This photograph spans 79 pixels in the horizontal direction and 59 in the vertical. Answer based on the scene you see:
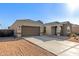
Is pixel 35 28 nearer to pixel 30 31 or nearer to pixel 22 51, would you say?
pixel 30 31

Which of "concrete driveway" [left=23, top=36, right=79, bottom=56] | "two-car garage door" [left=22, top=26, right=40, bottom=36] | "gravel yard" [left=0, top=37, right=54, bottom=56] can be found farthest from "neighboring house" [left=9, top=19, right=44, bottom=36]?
"gravel yard" [left=0, top=37, right=54, bottom=56]

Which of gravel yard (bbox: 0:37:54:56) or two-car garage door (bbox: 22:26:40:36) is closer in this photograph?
gravel yard (bbox: 0:37:54:56)

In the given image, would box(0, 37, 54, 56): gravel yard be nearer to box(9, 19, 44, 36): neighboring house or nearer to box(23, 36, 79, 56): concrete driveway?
box(23, 36, 79, 56): concrete driveway

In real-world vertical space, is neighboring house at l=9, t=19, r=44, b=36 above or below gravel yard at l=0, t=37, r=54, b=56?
above

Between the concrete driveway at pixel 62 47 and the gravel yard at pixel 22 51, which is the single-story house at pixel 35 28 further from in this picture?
the gravel yard at pixel 22 51

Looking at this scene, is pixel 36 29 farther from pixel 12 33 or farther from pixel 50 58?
pixel 50 58

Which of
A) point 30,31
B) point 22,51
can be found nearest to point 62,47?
point 22,51

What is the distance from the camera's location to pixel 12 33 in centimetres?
1296

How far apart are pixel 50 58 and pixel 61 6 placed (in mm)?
2763

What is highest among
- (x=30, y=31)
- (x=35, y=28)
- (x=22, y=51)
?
(x=35, y=28)

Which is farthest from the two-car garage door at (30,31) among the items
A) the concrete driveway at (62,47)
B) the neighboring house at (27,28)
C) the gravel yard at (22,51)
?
the gravel yard at (22,51)

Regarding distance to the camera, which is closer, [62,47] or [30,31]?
[62,47]

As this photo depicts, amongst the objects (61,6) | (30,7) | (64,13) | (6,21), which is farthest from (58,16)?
(6,21)

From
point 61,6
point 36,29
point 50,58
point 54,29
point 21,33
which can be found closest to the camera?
point 50,58
